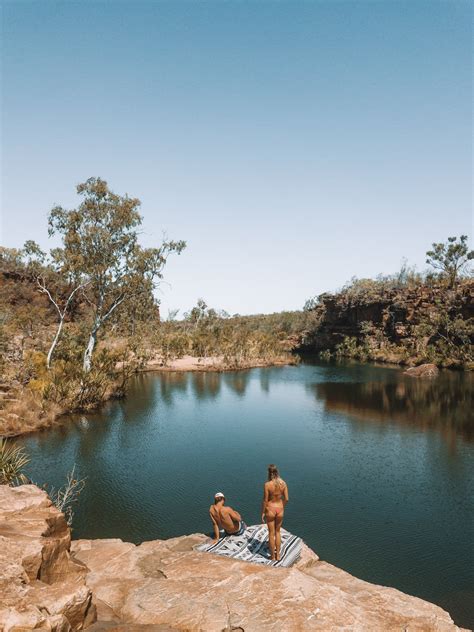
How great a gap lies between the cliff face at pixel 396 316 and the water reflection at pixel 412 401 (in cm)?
1489

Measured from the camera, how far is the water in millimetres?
11695

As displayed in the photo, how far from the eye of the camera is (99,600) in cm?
765

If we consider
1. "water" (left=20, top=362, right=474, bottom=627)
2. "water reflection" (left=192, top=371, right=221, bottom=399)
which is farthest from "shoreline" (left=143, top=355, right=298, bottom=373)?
"water" (left=20, top=362, right=474, bottom=627)

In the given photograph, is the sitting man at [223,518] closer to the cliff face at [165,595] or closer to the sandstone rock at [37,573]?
the cliff face at [165,595]

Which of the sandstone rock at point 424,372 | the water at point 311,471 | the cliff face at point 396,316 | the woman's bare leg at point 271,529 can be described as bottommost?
the water at point 311,471

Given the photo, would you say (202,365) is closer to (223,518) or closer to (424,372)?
(424,372)

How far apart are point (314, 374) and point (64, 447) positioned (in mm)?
34809

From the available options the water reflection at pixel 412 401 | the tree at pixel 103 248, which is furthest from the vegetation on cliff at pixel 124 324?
the water reflection at pixel 412 401

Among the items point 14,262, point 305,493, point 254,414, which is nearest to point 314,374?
point 254,414

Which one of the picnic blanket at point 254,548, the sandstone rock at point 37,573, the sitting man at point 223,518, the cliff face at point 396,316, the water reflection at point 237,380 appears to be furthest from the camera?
the cliff face at point 396,316

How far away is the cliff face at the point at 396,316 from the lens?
59.5 meters

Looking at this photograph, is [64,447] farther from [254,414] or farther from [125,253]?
[125,253]

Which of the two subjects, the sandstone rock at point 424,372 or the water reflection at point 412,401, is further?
the sandstone rock at point 424,372

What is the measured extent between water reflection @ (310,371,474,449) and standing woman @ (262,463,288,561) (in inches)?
631
